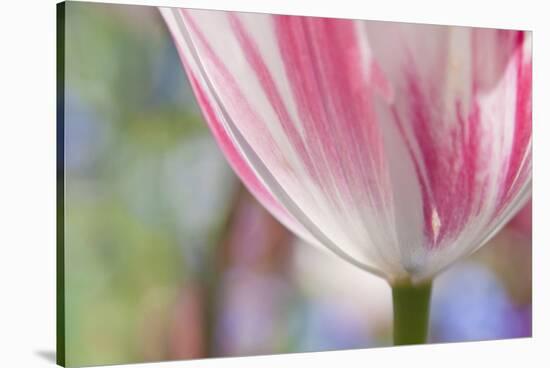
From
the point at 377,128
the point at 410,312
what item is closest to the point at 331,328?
the point at 410,312

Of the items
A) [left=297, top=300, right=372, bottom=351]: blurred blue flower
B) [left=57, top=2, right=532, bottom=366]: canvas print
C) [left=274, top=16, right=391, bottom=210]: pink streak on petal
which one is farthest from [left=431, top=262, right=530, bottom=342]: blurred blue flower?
[left=274, top=16, right=391, bottom=210]: pink streak on petal

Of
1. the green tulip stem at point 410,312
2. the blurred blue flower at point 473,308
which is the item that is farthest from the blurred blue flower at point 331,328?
the blurred blue flower at point 473,308

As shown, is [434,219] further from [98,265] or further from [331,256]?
[98,265]

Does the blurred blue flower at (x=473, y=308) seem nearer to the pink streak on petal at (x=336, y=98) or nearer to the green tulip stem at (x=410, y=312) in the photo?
the green tulip stem at (x=410, y=312)

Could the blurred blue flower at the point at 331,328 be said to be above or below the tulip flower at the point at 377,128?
below

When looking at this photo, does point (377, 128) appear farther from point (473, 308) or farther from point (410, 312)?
point (473, 308)

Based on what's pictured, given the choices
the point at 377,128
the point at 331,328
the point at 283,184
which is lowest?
the point at 331,328

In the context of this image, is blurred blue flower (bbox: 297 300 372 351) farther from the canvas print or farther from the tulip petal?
the tulip petal

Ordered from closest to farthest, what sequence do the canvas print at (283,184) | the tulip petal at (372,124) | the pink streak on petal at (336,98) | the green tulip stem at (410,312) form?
1. the canvas print at (283,184)
2. the tulip petal at (372,124)
3. the pink streak on petal at (336,98)
4. the green tulip stem at (410,312)
